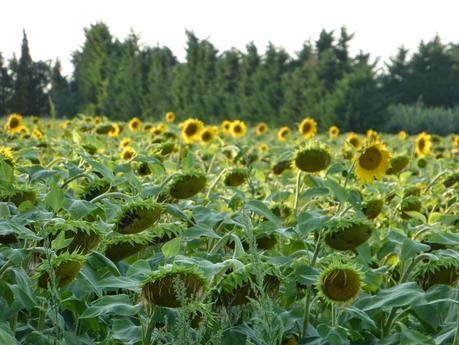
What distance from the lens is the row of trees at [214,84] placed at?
930 inches

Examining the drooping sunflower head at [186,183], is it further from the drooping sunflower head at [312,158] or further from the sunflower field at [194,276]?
the drooping sunflower head at [312,158]

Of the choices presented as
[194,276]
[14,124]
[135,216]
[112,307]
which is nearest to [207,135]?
[14,124]

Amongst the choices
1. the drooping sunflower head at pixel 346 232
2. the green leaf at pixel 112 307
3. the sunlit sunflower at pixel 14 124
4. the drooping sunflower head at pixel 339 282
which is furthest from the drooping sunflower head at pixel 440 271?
the sunlit sunflower at pixel 14 124

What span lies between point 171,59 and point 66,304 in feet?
98.8

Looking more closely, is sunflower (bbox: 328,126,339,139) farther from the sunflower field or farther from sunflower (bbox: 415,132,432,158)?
the sunflower field

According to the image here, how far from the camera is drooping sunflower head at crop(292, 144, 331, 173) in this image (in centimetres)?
268

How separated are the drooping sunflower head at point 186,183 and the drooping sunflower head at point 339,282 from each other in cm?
69

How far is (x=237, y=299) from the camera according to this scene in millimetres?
1648

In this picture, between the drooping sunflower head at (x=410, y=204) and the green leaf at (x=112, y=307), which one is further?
the drooping sunflower head at (x=410, y=204)

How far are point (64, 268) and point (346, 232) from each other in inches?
26.9

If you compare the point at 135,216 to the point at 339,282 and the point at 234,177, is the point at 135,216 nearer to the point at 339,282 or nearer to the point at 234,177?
the point at 339,282

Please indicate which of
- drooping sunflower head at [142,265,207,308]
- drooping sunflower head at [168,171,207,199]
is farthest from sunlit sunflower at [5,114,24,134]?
drooping sunflower head at [142,265,207,308]

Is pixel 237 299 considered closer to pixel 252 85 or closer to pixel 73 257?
pixel 73 257

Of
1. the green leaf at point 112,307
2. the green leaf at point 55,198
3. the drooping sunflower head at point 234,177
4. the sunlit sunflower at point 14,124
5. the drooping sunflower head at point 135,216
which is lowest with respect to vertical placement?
the sunlit sunflower at point 14,124
